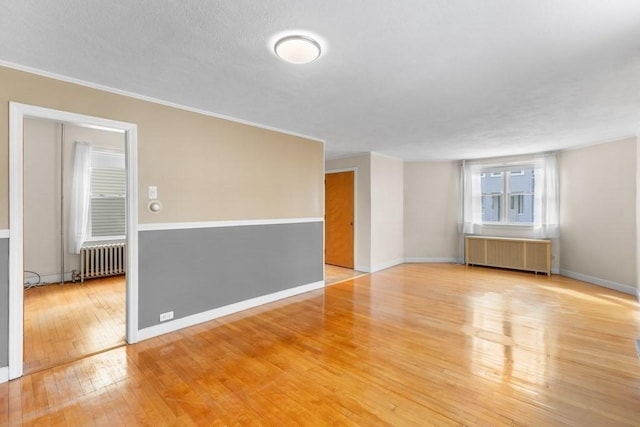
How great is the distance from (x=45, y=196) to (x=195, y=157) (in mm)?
3417

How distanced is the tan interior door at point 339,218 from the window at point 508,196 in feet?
10.2

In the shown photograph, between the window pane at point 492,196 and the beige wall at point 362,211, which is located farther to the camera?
the window pane at point 492,196

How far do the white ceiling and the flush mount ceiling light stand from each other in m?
0.07

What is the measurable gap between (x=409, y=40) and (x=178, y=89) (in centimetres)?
207

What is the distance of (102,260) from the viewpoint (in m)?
5.07

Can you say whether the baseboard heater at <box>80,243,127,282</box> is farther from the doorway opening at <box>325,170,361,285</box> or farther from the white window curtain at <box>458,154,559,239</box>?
the white window curtain at <box>458,154,559,239</box>

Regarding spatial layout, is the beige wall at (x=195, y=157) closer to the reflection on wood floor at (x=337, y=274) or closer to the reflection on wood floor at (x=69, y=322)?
the reflection on wood floor at (x=69, y=322)

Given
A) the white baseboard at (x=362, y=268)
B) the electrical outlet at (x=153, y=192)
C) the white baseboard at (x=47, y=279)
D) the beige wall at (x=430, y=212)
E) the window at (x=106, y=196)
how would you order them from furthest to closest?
the beige wall at (x=430, y=212) → the white baseboard at (x=362, y=268) → the window at (x=106, y=196) → the white baseboard at (x=47, y=279) → the electrical outlet at (x=153, y=192)

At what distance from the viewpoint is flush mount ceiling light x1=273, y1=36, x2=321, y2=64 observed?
1.85m

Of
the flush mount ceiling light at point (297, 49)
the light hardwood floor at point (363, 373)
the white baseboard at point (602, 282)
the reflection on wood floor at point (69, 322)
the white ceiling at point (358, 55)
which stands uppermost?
the white ceiling at point (358, 55)

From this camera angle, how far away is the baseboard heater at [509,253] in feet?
Result: 18.5

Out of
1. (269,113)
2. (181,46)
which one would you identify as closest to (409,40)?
(181,46)

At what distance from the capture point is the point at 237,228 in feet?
11.9

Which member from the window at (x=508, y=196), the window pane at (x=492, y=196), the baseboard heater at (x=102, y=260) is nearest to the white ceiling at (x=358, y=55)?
the window at (x=508, y=196)
